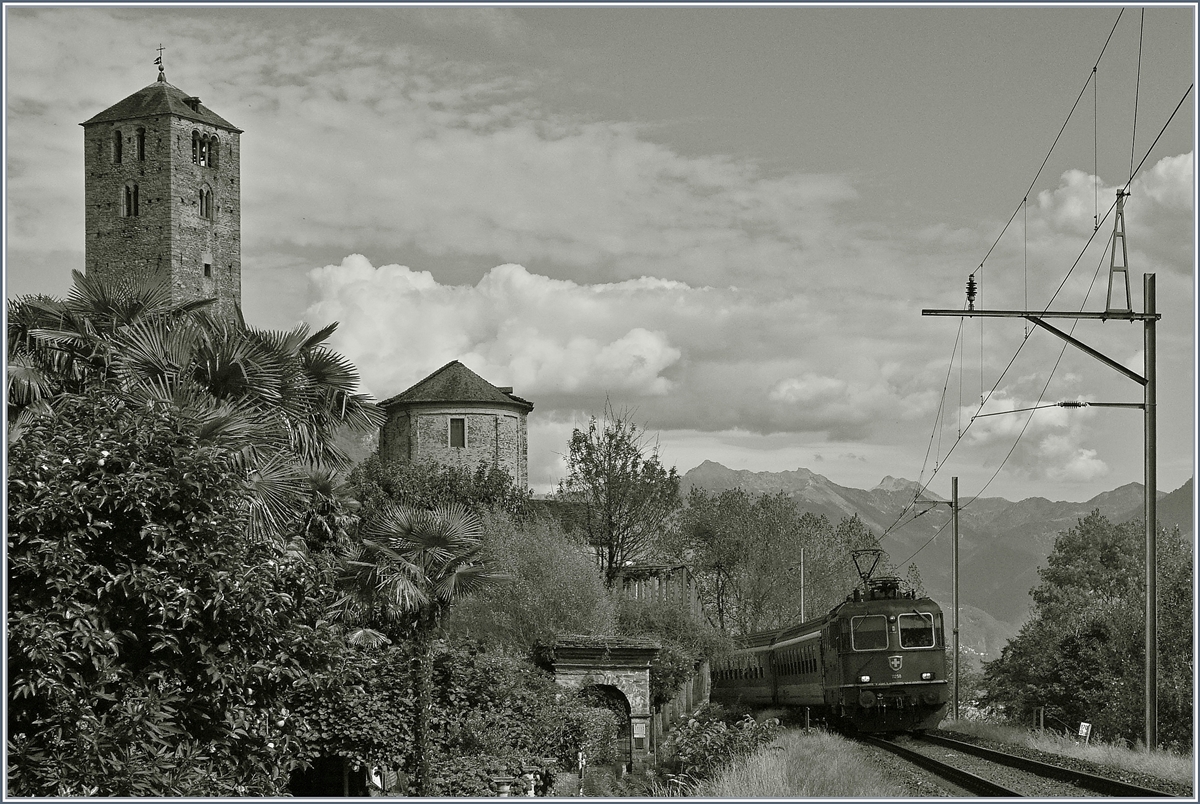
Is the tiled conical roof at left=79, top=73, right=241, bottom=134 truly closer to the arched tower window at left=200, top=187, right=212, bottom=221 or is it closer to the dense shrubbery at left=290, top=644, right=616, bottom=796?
the arched tower window at left=200, top=187, right=212, bottom=221

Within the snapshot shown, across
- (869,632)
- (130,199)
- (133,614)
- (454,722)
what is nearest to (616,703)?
(869,632)

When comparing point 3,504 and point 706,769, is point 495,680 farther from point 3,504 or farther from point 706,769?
point 3,504

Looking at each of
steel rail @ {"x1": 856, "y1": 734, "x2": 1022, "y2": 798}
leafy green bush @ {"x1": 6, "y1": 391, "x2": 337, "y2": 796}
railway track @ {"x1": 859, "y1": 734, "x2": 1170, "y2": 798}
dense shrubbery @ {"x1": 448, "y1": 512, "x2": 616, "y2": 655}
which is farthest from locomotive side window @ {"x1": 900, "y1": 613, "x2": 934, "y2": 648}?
leafy green bush @ {"x1": 6, "y1": 391, "x2": 337, "y2": 796}

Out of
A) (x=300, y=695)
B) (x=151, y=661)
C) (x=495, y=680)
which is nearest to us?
(x=151, y=661)

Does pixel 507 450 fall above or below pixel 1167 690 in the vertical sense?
above

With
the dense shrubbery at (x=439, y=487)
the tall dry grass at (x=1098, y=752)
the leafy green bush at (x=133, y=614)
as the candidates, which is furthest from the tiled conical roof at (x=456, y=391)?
the leafy green bush at (x=133, y=614)

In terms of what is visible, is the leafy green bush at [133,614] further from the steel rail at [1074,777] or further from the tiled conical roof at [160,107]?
the tiled conical roof at [160,107]

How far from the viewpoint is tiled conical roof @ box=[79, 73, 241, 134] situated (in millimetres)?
94875

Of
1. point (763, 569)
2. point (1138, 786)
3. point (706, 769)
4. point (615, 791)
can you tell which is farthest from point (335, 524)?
point (763, 569)

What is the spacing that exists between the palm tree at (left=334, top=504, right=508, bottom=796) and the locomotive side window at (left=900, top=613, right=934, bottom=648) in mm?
10010

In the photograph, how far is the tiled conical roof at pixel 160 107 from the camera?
94875 millimetres

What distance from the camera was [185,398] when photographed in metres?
16.5

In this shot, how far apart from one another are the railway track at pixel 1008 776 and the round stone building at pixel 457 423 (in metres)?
50.6

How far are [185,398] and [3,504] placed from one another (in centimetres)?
467
